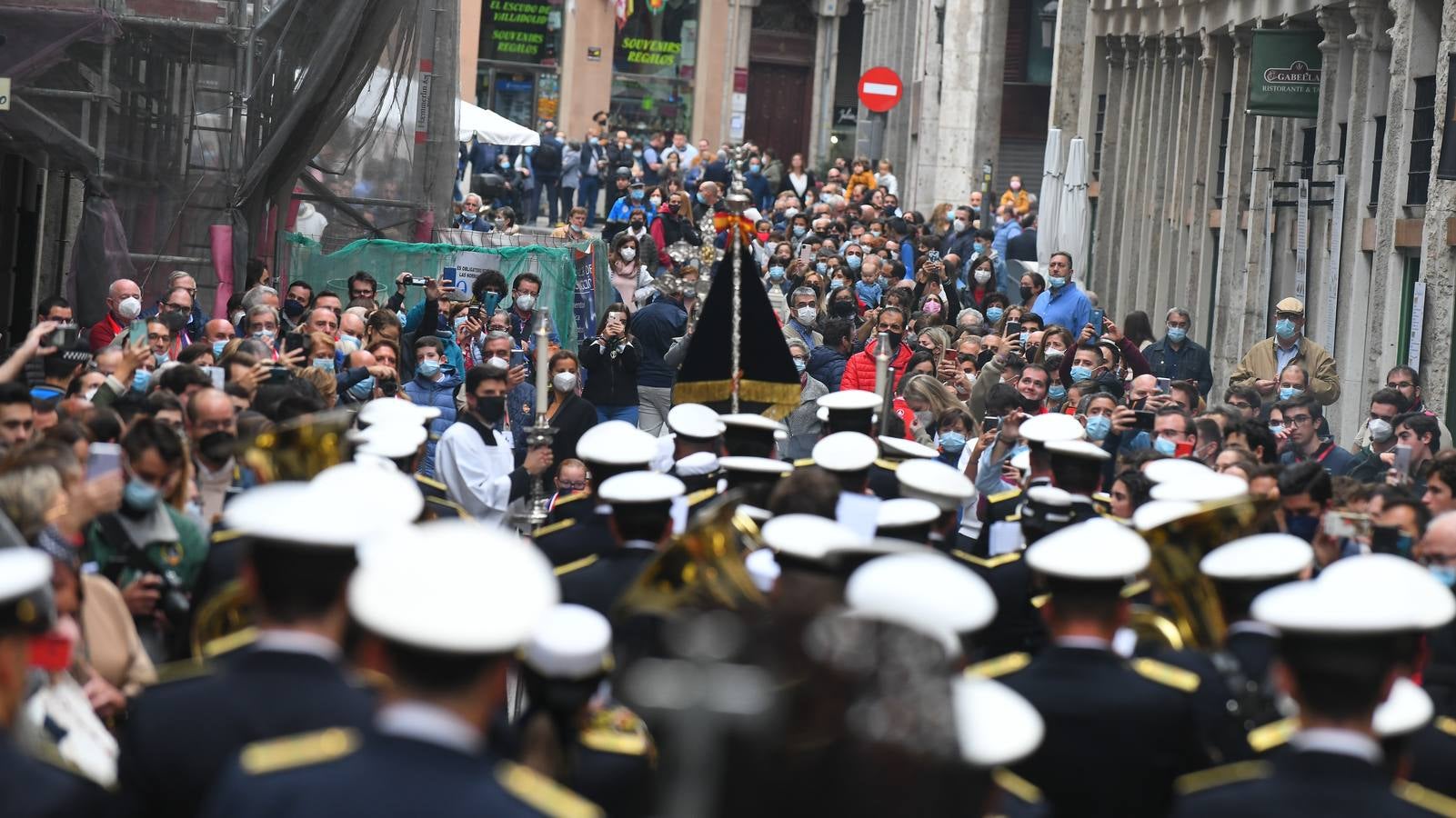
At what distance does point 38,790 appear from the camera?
3.74m

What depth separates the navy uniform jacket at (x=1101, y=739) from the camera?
182 inches

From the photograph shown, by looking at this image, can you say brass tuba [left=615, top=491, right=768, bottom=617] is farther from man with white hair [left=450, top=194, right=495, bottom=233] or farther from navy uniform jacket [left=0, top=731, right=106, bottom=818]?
man with white hair [left=450, top=194, right=495, bottom=233]

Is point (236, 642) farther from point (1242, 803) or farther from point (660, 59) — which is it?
point (660, 59)

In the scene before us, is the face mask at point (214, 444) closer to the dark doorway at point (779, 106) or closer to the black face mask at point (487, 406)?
the black face mask at point (487, 406)

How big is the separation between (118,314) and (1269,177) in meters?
14.0

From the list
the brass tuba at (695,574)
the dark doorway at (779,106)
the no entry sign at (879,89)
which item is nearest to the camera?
the brass tuba at (695,574)

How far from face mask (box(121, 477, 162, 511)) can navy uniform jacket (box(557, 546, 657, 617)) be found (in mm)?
1282

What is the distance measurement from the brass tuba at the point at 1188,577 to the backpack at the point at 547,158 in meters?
28.7

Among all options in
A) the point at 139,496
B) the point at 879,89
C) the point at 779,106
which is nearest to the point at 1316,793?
the point at 139,496

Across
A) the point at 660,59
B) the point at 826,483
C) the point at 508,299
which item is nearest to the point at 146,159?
the point at 508,299

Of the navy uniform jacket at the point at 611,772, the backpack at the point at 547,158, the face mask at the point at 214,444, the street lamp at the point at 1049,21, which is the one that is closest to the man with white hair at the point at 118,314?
the face mask at the point at 214,444

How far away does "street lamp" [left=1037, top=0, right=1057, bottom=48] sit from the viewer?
36.8 m

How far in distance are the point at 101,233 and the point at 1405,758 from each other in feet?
40.5

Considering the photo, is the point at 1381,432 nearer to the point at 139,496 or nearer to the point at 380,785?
the point at 139,496
